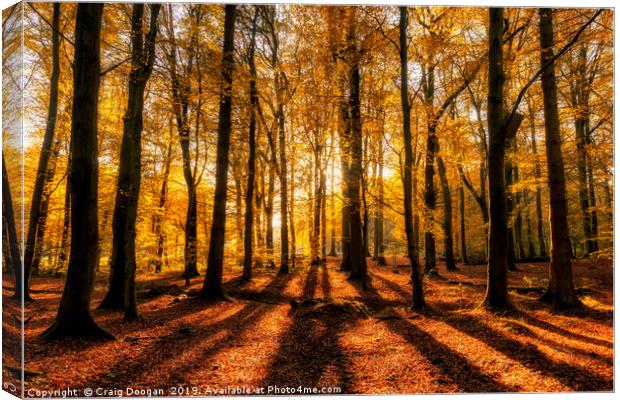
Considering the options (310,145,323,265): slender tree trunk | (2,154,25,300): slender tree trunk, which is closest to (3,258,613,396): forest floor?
(2,154,25,300): slender tree trunk

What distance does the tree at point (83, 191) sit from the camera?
15.8 feet

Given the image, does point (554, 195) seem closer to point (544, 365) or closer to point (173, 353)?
point (544, 365)

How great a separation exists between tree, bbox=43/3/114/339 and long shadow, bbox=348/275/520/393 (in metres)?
4.42

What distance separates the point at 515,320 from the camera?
5.62m

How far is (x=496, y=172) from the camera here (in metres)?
6.39

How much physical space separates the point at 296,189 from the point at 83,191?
9505mm

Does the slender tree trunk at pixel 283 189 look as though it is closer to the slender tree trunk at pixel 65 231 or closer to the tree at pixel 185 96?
the tree at pixel 185 96

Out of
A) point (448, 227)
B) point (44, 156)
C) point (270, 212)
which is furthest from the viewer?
point (270, 212)

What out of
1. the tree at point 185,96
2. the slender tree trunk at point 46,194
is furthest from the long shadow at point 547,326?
the slender tree trunk at point 46,194

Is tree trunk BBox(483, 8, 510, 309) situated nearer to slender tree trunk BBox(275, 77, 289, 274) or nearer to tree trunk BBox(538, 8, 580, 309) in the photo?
tree trunk BBox(538, 8, 580, 309)

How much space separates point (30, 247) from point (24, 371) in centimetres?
522

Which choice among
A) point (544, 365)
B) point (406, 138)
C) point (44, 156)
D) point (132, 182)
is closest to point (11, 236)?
point (132, 182)

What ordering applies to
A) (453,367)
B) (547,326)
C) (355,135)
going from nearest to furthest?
1. (453,367)
2. (547,326)
3. (355,135)

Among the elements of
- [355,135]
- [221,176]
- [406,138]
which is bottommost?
[221,176]
